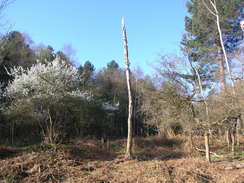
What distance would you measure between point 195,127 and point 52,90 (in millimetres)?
6325

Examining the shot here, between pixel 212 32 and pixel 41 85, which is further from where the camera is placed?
pixel 212 32

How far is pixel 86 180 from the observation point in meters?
4.07

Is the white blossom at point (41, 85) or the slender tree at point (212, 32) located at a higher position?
the slender tree at point (212, 32)

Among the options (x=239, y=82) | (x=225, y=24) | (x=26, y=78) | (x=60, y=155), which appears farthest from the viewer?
(x=225, y=24)

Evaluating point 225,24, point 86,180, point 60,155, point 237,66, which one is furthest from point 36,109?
point 225,24

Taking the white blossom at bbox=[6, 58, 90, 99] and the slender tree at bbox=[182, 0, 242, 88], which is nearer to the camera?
the white blossom at bbox=[6, 58, 90, 99]

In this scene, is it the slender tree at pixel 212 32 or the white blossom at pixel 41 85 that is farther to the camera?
the slender tree at pixel 212 32

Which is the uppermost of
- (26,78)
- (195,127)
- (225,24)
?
(225,24)

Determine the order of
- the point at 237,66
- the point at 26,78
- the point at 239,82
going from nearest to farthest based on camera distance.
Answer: the point at 239,82 → the point at 237,66 → the point at 26,78

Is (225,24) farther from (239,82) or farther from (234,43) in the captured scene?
(239,82)

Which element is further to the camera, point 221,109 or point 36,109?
point 36,109

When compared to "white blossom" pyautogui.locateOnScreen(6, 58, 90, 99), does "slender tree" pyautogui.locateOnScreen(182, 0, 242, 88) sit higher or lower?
higher

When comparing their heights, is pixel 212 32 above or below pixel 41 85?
above

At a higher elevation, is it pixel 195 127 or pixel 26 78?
pixel 26 78
